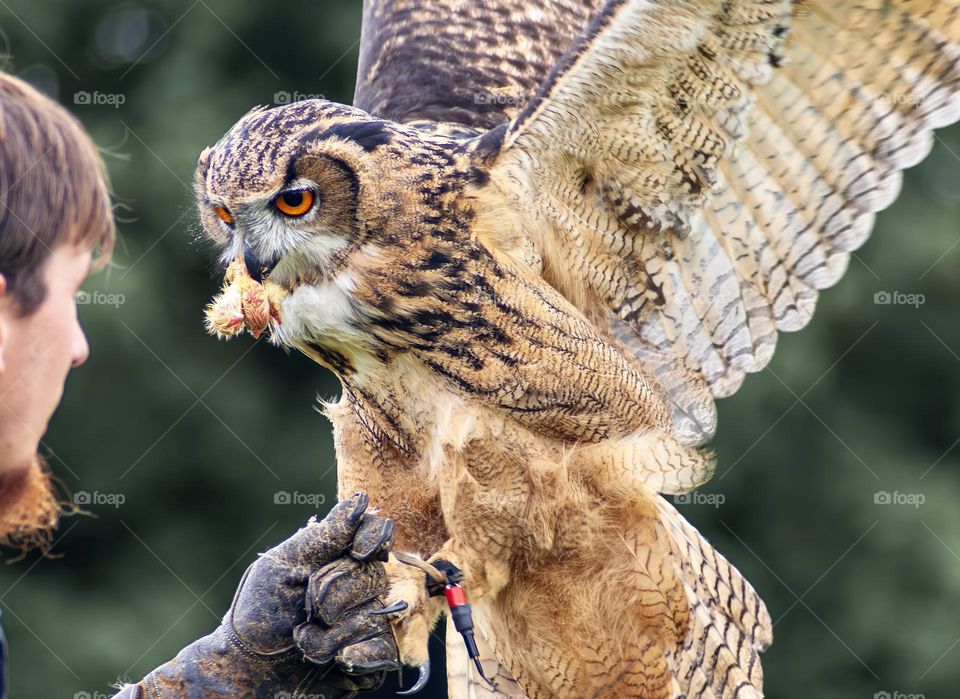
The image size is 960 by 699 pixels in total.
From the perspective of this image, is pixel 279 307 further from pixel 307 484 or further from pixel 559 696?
pixel 307 484

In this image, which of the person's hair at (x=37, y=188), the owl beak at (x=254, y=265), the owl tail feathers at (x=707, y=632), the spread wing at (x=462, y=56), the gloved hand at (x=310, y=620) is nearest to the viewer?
the person's hair at (x=37, y=188)

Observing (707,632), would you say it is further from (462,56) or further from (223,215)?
(462,56)

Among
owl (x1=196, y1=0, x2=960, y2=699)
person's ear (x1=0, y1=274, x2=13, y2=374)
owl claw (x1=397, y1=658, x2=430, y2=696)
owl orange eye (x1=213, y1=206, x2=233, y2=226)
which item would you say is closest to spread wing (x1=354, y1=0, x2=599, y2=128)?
owl (x1=196, y1=0, x2=960, y2=699)

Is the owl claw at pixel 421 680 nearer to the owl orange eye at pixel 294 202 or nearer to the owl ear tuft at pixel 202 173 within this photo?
the owl orange eye at pixel 294 202

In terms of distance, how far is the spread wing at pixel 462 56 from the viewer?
3.23 m

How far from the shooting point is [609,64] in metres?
2.51

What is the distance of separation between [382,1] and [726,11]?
1.39 meters

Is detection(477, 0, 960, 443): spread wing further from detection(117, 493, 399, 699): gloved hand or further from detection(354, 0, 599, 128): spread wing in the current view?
detection(117, 493, 399, 699): gloved hand

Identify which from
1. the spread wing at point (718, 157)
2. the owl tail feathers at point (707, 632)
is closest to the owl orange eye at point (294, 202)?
the spread wing at point (718, 157)

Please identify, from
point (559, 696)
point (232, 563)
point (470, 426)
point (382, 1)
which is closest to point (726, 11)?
point (470, 426)

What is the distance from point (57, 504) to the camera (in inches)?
85.8

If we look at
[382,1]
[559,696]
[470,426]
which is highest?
[382,1]

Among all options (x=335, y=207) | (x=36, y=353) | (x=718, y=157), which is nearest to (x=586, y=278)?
(x=718, y=157)

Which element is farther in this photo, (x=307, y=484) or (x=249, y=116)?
(x=307, y=484)
